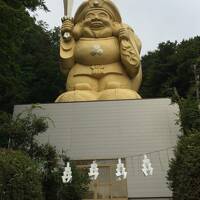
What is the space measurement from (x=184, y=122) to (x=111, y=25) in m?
4.61

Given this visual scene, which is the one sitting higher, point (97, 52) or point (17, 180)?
point (97, 52)

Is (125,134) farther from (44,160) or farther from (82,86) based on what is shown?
(44,160)

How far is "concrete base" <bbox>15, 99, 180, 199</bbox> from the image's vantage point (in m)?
11.5

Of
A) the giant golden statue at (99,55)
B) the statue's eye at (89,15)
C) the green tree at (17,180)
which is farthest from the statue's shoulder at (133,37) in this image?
the green tree at (17,180)

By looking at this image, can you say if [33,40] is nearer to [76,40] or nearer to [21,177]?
[76,40]

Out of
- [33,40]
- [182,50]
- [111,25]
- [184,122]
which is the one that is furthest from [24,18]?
[182,50]

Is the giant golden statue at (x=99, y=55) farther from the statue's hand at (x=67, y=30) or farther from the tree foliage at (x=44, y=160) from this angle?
the tree foliage at (x=44, y=160)

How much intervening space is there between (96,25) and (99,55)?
1.13 m

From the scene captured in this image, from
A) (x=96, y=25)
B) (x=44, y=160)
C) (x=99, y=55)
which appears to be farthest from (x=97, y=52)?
(x=44, y=160)

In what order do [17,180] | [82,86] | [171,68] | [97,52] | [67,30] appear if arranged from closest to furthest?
[17,180], [82,86], [97,52], [67,30], [171,68]

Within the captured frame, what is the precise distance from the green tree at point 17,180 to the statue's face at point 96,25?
7221 mm

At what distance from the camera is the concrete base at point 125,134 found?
37.8ft

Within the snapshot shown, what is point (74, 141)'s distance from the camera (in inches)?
483

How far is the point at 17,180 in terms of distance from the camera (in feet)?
26.2
